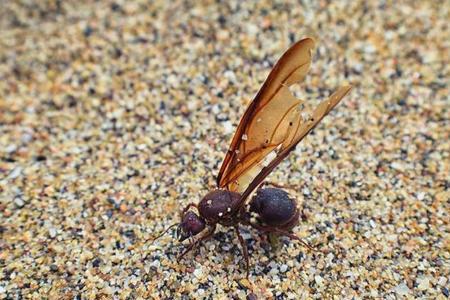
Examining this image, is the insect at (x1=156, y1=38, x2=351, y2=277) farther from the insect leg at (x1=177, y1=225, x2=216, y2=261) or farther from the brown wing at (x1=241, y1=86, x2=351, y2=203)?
the brown wing at (x1=241, y1=86, x2=351, y2=203)

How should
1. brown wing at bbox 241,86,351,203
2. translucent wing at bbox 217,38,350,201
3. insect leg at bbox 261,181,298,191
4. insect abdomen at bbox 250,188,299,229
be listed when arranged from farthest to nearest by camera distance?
insect leg at bbox 261,181,298,191
insect abdomen at bbox 250,188,299,229
translucent wing at bbox 217,38,350,201
brown wing at bbox 241,86,351,203

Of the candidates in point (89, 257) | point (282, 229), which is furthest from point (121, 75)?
point (282, 229)

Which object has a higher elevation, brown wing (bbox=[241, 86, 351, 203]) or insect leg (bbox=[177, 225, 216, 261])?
brown wing (bbox=[241, 86, 351, 203])

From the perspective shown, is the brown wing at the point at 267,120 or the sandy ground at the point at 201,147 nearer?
the brown wing at the point at 267,120

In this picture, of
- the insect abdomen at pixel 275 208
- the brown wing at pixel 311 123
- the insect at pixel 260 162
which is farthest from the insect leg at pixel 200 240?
the brown wing at pixel 311 123

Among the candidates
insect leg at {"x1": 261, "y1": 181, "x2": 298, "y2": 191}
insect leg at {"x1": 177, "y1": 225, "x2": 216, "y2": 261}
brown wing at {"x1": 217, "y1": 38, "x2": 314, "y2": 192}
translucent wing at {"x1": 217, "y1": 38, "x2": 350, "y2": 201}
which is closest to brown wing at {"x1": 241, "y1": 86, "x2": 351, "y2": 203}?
translucent wing at {"x1": 217, "y1": 38, "x2": 350, "y2": 201}

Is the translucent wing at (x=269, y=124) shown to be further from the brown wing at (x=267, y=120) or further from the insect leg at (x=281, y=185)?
the insect leg at (x=281, y=185)

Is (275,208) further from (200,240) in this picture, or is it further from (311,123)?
(311,123)
